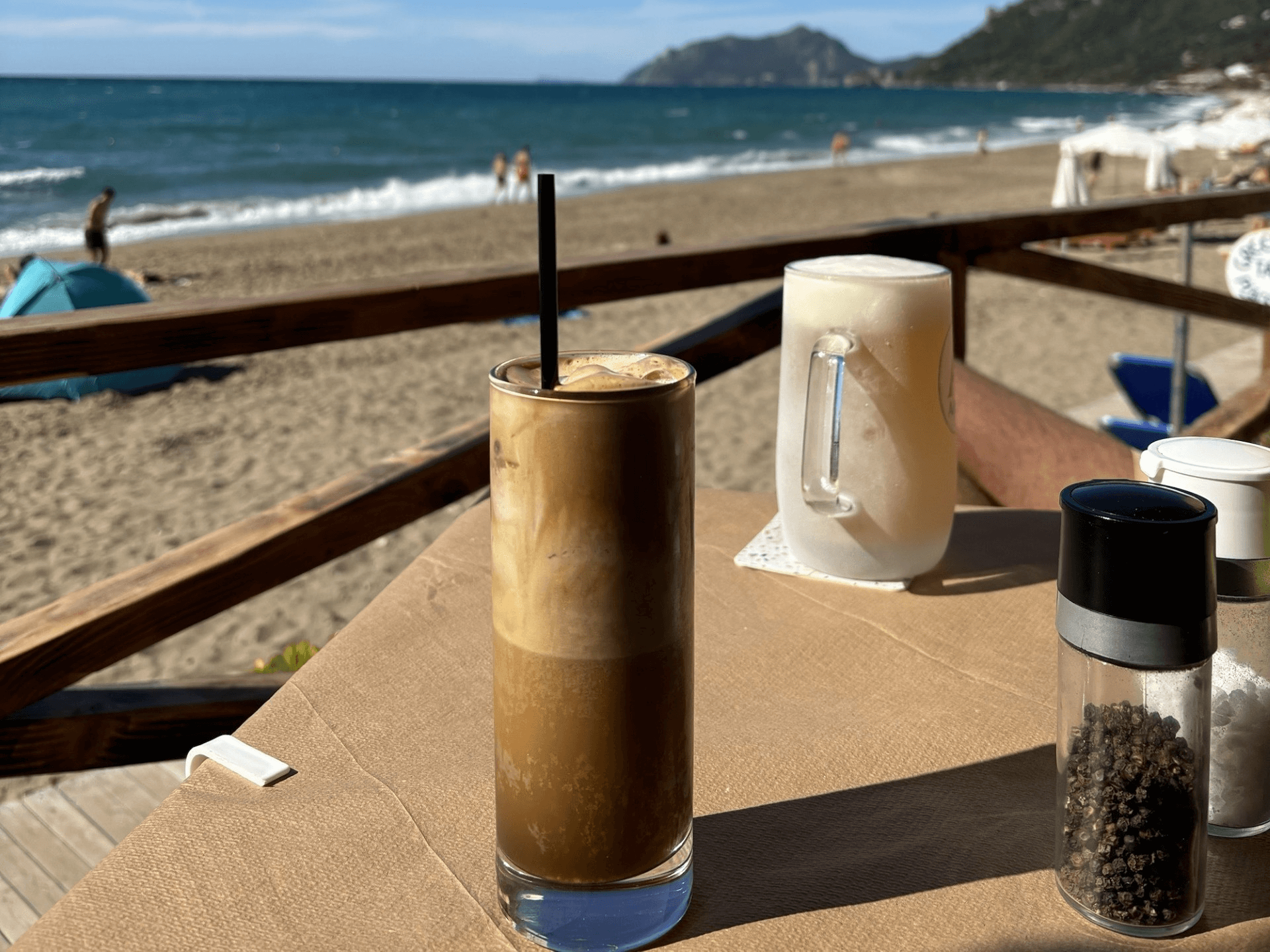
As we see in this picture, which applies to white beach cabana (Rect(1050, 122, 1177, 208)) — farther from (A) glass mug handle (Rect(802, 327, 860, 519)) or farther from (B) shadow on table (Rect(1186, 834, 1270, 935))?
(B) shadow on table (Rect(1186, 834, 1270, 935))

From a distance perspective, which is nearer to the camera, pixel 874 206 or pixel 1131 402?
pixel 1131 402

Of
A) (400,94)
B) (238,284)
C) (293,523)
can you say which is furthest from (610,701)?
(400,94)

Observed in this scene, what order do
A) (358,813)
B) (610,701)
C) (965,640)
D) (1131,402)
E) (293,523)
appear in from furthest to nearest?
(1131,402) < (293,523) < (965,640) < (358,813) < (610,701)

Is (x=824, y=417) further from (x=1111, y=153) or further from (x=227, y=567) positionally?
(x=1111, y=153)

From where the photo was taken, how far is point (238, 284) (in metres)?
12.2

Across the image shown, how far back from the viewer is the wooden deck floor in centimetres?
205

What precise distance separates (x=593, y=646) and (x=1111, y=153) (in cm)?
1423

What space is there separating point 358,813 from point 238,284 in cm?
1253

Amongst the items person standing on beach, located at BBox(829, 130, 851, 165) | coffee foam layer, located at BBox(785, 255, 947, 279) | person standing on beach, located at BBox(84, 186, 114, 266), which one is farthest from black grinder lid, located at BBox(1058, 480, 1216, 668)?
person standing on beach, located at BBox(829, 130, 851, 165)

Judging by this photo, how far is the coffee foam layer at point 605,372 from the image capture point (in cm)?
52

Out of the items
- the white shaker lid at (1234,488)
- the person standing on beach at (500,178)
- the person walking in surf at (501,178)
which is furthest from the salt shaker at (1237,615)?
the person walking in surf at (501,178)

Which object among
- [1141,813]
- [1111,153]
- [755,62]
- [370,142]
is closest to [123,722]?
[1141,813]

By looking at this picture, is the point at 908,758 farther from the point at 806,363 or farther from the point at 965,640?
the point at 806,363

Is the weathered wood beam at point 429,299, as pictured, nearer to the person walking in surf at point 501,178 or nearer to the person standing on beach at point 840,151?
the person walking in surf at point 501,178
